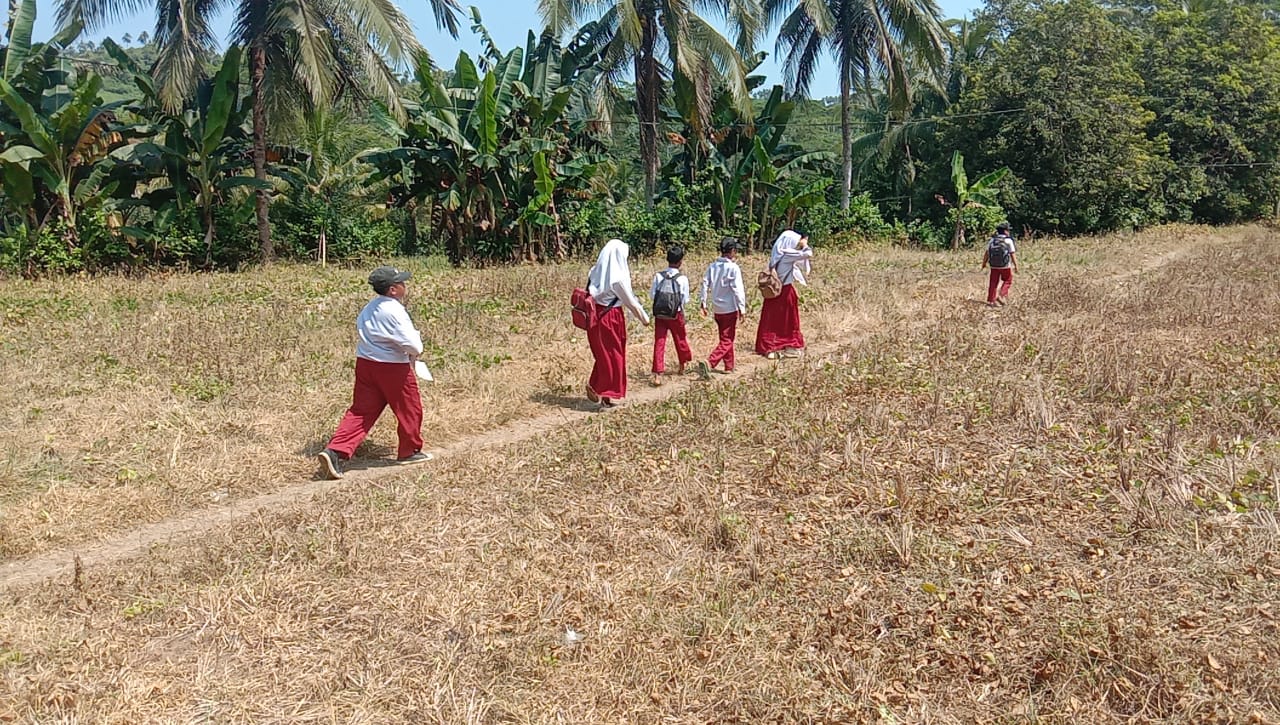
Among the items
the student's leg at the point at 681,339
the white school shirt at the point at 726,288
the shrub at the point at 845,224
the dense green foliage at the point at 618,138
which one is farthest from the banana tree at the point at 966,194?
the student's leg at the point at 681,339

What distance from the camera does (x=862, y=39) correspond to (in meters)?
22.3

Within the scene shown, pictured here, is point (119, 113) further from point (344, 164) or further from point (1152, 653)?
point (1152, 653)

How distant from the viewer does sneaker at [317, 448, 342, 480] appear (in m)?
5.91

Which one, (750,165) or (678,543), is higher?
(750,165)

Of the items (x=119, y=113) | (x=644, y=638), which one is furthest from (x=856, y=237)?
(x=644, y=638)

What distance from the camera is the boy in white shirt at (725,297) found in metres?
8.71

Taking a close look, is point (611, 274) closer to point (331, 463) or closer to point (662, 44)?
point (331, 463)

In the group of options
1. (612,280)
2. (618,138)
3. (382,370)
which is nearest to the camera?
(382,370)

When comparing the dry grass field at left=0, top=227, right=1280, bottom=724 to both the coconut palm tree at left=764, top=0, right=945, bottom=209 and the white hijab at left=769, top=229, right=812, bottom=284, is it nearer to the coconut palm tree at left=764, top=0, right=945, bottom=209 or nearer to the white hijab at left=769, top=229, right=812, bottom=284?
the white hijab at left=769, top=229, right=812, bottom=284

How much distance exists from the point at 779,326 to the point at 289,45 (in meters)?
11.2

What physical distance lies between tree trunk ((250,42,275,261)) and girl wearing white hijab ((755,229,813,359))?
10865mm

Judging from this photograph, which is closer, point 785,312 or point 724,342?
point 724,342

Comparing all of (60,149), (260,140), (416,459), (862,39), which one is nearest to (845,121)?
(862,39)

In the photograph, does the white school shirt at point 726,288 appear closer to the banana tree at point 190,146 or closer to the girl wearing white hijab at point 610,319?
the girl wearing white hijab at point 610,319
